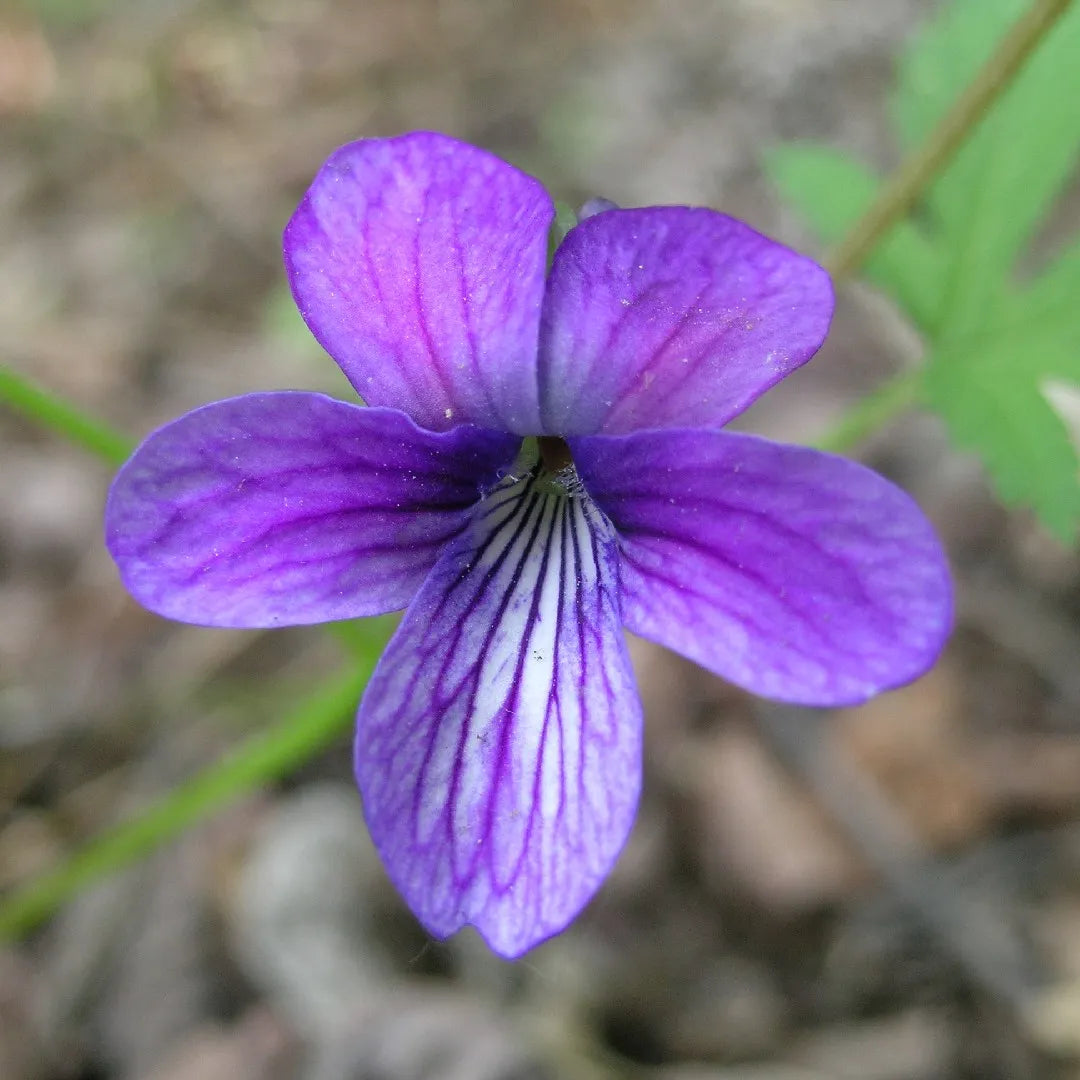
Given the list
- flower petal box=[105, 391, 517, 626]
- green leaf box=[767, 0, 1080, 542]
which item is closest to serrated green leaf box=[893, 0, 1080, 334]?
green leaf box=[767, 0, 1080, 542]

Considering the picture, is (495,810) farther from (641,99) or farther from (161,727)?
(641,99)

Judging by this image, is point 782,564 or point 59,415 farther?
point 59,415

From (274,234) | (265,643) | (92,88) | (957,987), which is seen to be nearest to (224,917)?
(265,643)

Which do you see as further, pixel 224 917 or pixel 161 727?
pixel 161 727

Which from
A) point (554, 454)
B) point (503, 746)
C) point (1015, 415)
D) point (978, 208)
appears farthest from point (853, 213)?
point (503, 746)

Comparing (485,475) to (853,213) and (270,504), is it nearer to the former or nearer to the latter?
(270,504)

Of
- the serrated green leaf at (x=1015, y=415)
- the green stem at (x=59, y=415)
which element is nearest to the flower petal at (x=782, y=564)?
the serrated green leaf at (x=1015, y=415)

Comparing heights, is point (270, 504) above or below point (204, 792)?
above
